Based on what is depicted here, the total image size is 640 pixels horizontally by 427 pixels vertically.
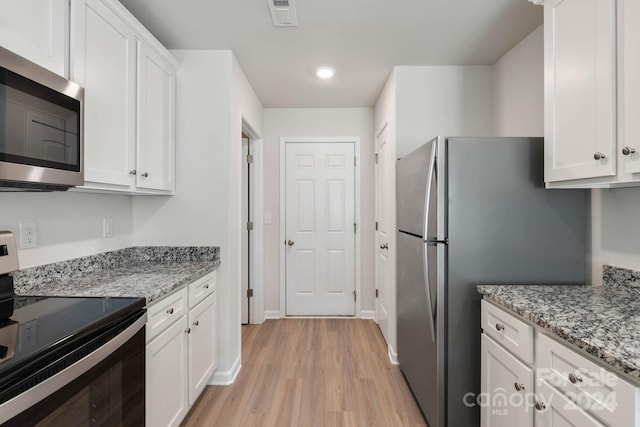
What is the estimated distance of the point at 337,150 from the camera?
3814 mm

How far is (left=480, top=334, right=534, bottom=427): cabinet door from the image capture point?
1.29 metres

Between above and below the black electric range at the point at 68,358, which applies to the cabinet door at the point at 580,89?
above

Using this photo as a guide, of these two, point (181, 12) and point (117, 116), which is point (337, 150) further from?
point (117, 116)

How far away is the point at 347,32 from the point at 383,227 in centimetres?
179

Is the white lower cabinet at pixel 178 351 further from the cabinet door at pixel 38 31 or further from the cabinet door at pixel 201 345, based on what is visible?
the cabinet door at pixel 38 31

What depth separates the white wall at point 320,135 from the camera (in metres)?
3.80

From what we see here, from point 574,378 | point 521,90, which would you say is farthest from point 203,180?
point 521,90

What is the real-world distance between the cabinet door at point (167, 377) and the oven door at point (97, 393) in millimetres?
141

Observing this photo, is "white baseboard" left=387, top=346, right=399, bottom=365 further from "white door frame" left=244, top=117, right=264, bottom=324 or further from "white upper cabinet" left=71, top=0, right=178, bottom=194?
"white upper cabinet" left=71, top=0, right=178, bottom=194

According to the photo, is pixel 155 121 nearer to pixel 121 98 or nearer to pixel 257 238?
pixel 121 98

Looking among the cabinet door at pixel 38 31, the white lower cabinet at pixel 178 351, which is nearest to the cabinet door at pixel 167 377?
the white lower cabinet at pixel 178 351

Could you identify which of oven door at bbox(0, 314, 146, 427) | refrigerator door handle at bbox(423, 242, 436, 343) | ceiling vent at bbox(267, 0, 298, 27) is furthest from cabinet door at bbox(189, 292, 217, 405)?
ceiling vent at bbox(267, 0, 298, 27)

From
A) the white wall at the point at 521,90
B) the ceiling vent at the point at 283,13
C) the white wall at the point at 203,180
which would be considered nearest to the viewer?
the ceiling vent at the point at 283,13

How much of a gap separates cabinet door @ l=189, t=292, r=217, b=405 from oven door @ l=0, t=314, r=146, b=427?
585mm
